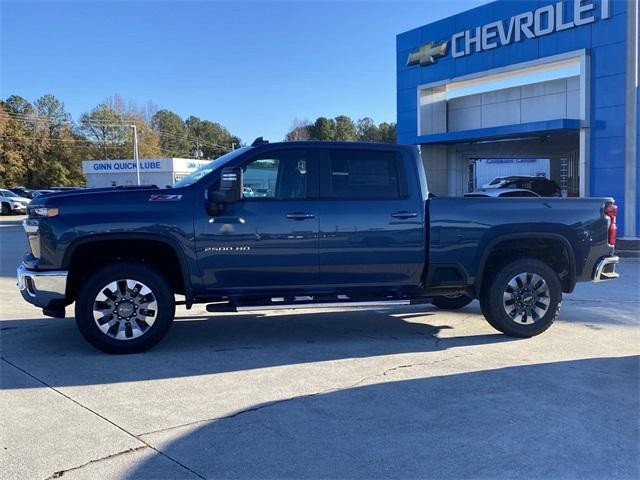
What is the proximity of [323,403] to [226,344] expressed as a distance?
210cm

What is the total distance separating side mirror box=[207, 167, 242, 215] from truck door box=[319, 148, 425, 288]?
91cm

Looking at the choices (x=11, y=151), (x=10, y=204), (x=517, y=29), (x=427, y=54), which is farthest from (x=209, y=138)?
(x=517, y=29)

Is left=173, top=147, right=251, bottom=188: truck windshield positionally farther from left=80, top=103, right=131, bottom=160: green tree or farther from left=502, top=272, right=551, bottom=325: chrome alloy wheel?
left=80, top=103, right=131, bottom=160: green tree

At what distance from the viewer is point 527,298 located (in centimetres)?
696

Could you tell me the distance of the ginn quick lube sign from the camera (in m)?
17.8

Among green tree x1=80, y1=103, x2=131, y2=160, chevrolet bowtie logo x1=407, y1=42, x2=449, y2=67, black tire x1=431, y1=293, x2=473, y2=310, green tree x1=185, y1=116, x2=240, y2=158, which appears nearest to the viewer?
black tire x1=431, y1=293, x2=473, y2=310

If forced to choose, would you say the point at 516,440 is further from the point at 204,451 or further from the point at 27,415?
the point at 27,415

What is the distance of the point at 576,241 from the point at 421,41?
731 inches

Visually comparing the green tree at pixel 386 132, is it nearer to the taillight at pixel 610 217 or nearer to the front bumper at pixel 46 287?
the taillight at pixel 610 217

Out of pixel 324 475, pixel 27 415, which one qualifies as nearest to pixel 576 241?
pixel 324 475

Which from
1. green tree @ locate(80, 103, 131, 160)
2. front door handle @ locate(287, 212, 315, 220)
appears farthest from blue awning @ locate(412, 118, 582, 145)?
green tree @ locate(80, 103, 131, 160)

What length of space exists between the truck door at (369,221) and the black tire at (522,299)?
3.08 ft

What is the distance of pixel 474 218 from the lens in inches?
263

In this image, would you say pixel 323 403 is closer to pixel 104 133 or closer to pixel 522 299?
pixel 522 299
